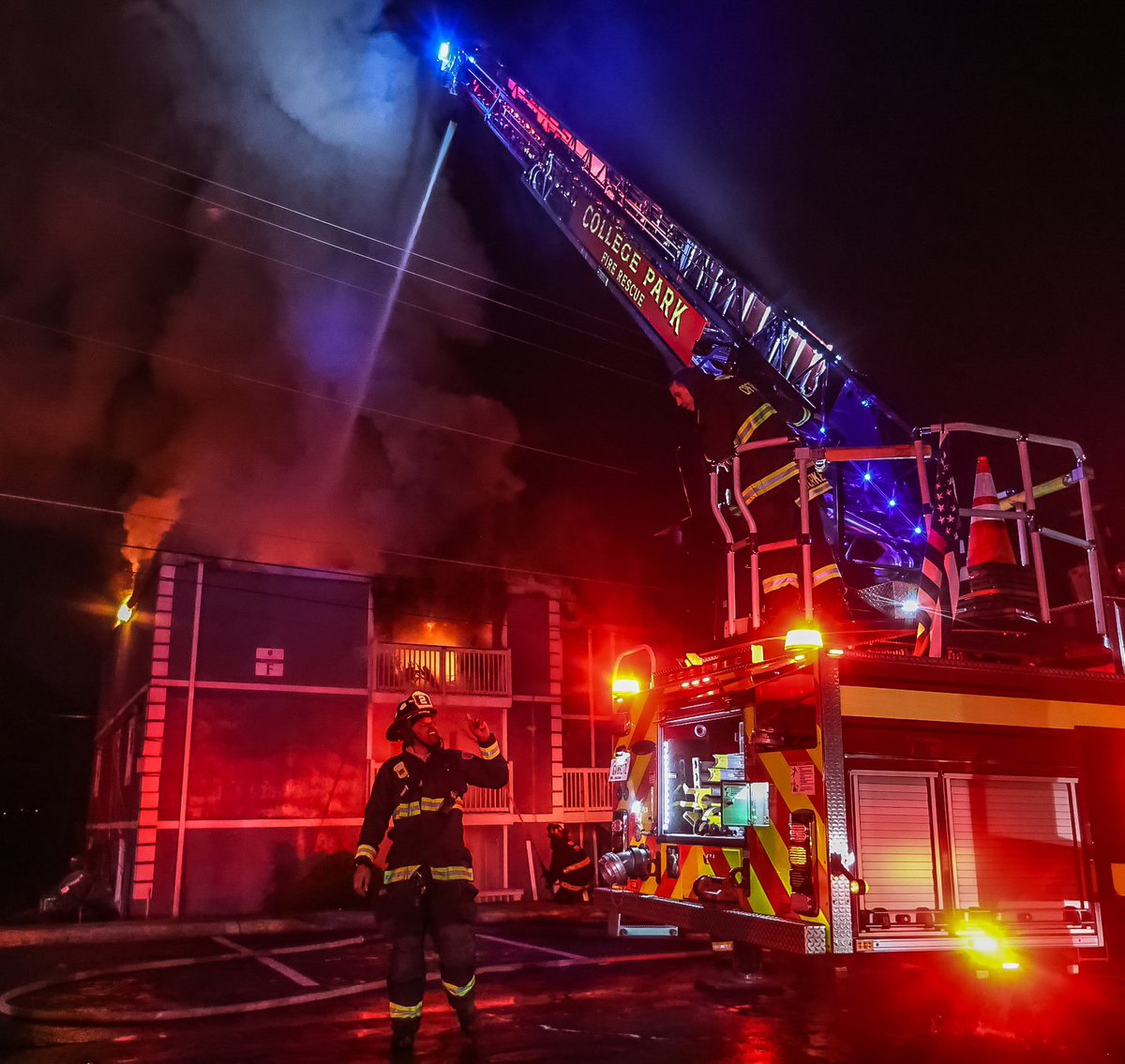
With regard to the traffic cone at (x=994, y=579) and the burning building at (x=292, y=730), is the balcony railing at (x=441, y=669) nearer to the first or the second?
the burning building at (x=292, y=730)

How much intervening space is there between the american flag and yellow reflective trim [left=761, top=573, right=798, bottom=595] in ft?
2.28

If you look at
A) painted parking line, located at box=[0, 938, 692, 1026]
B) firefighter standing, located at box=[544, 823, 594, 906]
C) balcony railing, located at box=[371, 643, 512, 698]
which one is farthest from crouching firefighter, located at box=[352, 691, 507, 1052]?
balcony railing, located at box=[371, 643, 512, 698]

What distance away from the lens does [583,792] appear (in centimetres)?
1698

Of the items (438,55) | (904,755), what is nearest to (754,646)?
(904,755)

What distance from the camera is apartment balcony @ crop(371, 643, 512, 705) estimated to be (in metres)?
15.9

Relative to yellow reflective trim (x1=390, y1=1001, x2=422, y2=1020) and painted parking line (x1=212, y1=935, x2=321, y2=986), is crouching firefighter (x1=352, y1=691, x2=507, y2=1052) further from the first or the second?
painted parking line (x1=212, y1=935, x2=321, y2=986)

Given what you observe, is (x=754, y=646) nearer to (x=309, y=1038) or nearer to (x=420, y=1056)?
(x=420, y=1056)

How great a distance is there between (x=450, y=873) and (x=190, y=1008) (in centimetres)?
191

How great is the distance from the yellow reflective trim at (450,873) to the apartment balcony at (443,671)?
1108 centimetres

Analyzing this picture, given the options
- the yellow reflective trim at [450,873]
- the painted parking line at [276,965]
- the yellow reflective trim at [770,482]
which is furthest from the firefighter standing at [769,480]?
the painted parking line at [276,965]

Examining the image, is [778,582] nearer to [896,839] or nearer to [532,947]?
[896,839]

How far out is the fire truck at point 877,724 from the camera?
13.6ft

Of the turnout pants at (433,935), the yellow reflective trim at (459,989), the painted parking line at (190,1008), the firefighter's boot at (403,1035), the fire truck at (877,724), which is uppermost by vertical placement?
the fire truck at (877,724)

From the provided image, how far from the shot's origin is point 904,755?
424 cm
